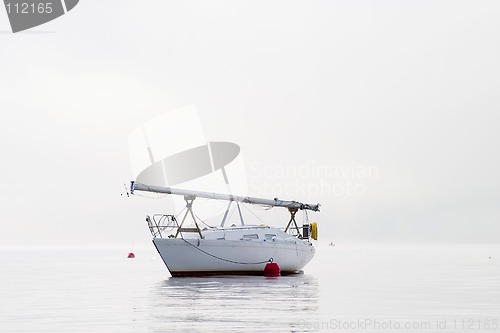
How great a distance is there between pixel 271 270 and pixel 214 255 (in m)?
5.20

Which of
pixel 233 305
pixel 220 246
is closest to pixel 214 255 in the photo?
pixel 220 246

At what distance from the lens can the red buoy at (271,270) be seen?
62.3 metres

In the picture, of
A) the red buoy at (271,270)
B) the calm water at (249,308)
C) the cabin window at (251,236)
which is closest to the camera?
the calm water at (249,308)

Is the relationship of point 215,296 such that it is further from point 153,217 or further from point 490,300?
point 153,217

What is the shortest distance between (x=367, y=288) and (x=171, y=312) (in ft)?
69.8

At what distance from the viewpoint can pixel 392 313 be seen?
3312 centimetres

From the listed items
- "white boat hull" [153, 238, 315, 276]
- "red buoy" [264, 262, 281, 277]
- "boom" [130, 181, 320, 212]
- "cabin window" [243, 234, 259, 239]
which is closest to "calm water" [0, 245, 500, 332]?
"white boat hull" [153, 238, 315, 276]

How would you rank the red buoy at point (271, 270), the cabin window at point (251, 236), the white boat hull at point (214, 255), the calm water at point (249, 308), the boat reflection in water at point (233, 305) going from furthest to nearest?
the cabin window at point (251, 236) → the red buoy at point (271, 270) → the white boat hull at point (214, 255) → the calm water at point (249, 308) → the boat reflection in water at point (233, 305)

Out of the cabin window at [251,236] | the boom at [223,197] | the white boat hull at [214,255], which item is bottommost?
the white boat hull at [214,255]

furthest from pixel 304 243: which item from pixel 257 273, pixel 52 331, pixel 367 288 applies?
pixel 52 331

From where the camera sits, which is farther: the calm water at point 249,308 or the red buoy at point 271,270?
the red buoy at point 271,270

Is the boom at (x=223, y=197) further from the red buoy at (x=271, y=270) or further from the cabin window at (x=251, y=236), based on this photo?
the red buoy at (x=271, y=270)

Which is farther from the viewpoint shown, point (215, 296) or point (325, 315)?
point (215, 296)

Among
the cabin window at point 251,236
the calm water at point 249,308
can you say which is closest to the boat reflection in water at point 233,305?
the calm water at point 249,308
